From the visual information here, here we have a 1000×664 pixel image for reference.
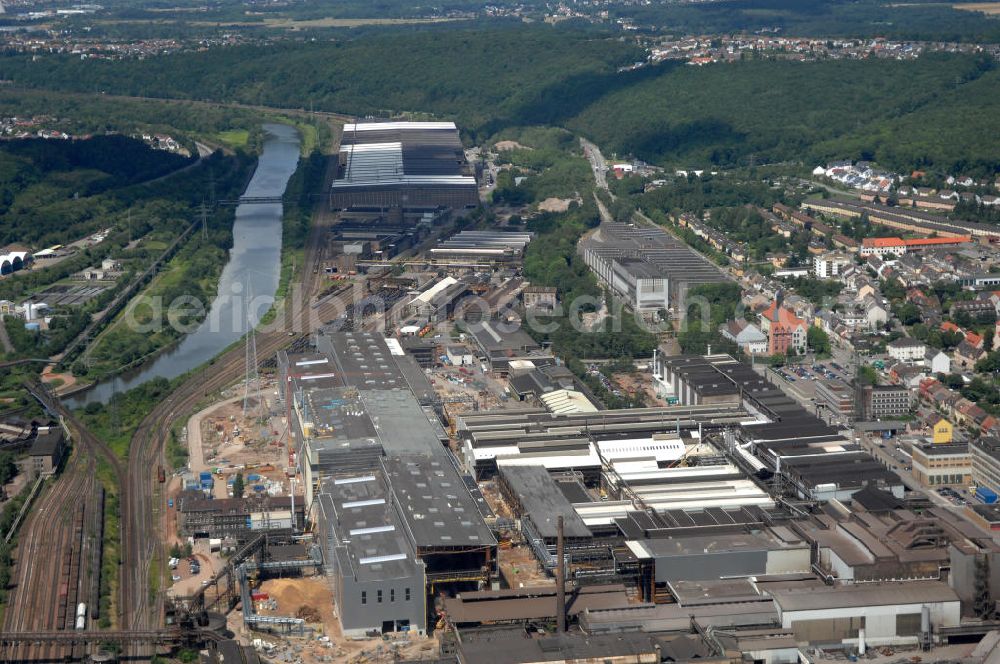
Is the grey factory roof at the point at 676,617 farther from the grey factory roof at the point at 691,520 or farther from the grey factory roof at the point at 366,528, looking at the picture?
the grey factory roof at the point at 366,528

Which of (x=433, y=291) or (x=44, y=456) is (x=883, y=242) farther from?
(x=44, y=456)

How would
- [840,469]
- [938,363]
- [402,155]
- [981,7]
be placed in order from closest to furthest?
[840,469] → [938,363] → [402,155] → [981,7]

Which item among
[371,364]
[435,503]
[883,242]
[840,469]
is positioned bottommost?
[883,242]

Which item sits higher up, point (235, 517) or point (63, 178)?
point (235, 517)

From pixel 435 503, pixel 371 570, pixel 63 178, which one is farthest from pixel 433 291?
pixel 63 178

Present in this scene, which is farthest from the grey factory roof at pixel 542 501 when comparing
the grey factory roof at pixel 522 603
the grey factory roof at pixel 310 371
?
the grey factory roof at pixel 310 371

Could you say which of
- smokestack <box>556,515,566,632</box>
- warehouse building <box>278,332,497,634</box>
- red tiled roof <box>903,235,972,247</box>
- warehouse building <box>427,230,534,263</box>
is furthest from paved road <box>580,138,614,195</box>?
smokestack <box>556,515,566,632</box>

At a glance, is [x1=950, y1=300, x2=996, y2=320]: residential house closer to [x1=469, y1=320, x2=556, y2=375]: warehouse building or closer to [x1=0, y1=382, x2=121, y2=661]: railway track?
[x1=469, y1=320, x2=556, y2=375]: warehouse building
